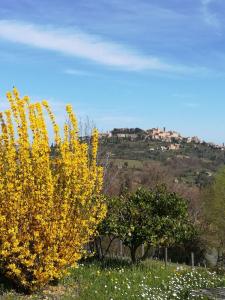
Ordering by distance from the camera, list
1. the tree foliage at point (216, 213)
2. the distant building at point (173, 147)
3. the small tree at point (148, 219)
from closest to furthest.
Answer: the small tree at point (148, 219) < the tree foliage at point (216, 213) < the distant building at point (173, 147)

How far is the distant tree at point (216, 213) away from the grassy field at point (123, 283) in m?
23.2

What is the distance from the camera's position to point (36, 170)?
10797mm

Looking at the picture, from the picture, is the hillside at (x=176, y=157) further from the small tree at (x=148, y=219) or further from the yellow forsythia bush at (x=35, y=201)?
the yellow forsythia bush at (x=35, y=201)

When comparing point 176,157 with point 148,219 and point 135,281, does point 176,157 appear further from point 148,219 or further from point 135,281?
point 135,281

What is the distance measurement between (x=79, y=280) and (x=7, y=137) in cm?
470

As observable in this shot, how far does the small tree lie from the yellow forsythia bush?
388cm

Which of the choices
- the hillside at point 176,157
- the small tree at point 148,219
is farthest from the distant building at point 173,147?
the small tree at point 148,219

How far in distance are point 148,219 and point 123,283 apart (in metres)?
3.28

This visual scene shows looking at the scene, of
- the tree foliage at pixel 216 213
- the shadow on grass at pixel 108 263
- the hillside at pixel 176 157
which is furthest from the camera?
the hillside at pixel 176 157

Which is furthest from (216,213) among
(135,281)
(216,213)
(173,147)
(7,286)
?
(173,147)

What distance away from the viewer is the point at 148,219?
15.6 meters

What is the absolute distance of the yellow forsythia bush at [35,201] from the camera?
34.5 feet

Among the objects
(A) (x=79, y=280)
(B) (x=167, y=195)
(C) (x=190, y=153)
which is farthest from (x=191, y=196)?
(C) (x=190, y=153)

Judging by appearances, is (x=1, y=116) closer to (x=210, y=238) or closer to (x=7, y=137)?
(x=7, y=137)
